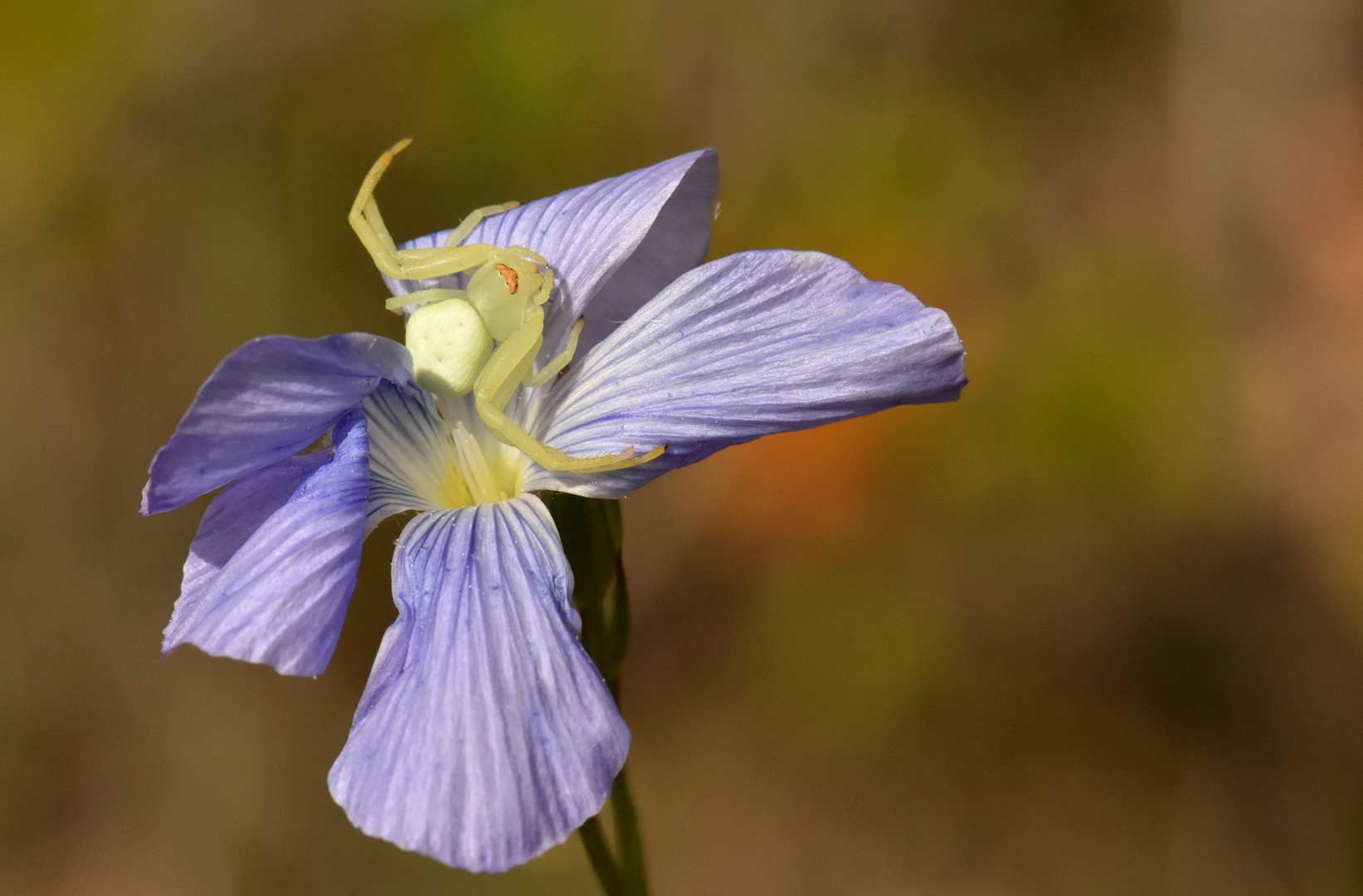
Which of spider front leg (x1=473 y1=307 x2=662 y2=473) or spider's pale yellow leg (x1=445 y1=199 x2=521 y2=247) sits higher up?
spider's pale yellow leg (x1=445 y1=199 x2=521 y2=247)

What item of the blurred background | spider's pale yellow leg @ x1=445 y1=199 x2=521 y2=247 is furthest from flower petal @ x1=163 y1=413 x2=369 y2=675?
the blurred background

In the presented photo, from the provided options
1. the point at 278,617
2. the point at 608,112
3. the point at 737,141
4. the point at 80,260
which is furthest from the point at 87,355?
the point at 278,617

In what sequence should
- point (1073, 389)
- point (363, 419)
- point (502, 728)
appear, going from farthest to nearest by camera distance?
point (1073, 389) → point (363, 419) → point (502, 728)

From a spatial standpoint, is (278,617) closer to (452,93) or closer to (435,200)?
(435,200)

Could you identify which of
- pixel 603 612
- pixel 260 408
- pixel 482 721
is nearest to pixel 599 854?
pixel 603 612

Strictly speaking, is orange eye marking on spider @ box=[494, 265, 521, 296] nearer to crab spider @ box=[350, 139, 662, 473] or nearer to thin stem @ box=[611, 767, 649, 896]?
crab spider @ box=[350, 139, 662, 473]

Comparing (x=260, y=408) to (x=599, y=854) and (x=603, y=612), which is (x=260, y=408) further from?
(x=599, y=854)

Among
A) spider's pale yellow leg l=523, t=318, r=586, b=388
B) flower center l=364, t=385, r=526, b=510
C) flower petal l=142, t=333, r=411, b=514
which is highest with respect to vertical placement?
flower petal l=142, t=333, r=411, b=514
